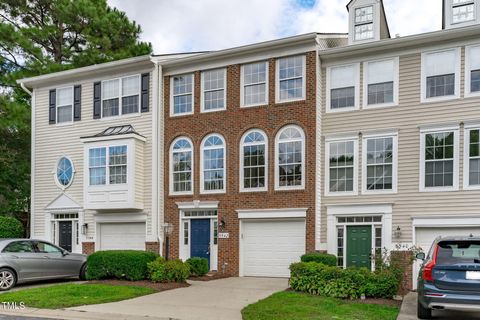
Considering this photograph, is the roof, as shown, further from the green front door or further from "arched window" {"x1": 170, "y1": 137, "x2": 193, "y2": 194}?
the green front door

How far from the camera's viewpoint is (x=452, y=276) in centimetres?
859

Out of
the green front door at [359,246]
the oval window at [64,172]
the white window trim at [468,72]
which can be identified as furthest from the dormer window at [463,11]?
the oval window at [64,172]

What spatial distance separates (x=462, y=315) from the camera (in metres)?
9.82

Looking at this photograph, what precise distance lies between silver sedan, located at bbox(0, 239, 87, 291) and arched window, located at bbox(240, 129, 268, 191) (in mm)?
6042

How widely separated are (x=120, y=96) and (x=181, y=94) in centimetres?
266

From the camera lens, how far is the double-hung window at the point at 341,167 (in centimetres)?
1617

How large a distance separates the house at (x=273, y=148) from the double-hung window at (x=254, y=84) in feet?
0.13

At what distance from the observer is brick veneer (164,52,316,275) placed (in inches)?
651

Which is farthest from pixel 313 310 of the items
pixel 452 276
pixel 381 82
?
pixel 381 82

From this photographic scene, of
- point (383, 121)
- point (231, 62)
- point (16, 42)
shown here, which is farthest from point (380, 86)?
point (16, 42)

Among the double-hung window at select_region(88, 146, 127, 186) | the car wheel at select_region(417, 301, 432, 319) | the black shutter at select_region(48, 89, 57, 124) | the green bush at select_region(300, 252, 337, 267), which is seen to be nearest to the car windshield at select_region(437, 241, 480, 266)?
the car wheel at select_region(417, 301, 432, 319)

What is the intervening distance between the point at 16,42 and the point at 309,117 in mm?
16670

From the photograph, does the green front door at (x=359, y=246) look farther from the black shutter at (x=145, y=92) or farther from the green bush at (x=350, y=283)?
the black shutter at (x=145, y=92)

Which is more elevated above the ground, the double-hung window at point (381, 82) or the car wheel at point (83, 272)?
the double-hung window at point (381, 82)
